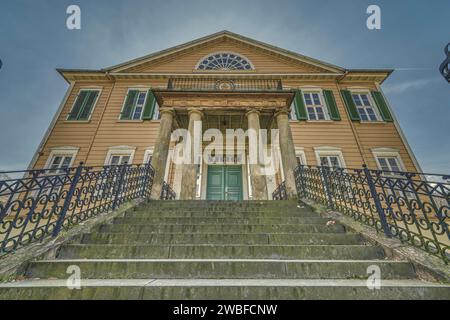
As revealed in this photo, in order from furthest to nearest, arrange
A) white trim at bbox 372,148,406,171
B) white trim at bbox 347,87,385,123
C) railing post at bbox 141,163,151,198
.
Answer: white trim at bbox 347,87,385,123, white trim at bbox 372,148,406,171, railing post at bbox 141,163,151,198

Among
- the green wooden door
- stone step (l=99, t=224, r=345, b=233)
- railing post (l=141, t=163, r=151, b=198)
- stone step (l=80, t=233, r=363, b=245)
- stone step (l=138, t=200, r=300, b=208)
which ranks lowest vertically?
stone step (l=80, t=233, r=363, b=245)

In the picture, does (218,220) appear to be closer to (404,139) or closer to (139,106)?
(139,106)

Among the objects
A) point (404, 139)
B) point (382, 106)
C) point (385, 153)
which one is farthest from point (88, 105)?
point (404, 139)

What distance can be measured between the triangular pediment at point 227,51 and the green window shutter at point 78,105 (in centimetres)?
216

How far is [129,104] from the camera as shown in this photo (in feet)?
35.8

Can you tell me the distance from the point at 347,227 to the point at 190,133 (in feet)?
18.9

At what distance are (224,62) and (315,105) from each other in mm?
6565

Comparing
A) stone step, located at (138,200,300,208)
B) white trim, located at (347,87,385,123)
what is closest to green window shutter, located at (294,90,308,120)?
white trim, located at (347,87,385,123)

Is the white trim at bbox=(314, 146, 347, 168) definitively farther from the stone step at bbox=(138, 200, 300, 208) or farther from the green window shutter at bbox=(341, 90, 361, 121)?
the stone step at bbox=(138, 200, 300, 208)

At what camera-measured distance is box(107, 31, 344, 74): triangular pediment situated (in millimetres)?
12070

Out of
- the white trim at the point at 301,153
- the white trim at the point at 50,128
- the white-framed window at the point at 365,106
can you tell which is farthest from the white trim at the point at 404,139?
the white trim at the point at 50,128

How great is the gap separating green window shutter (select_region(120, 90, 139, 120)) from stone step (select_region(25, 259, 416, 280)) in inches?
373

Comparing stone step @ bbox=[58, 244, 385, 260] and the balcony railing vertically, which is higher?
the balcony railing
